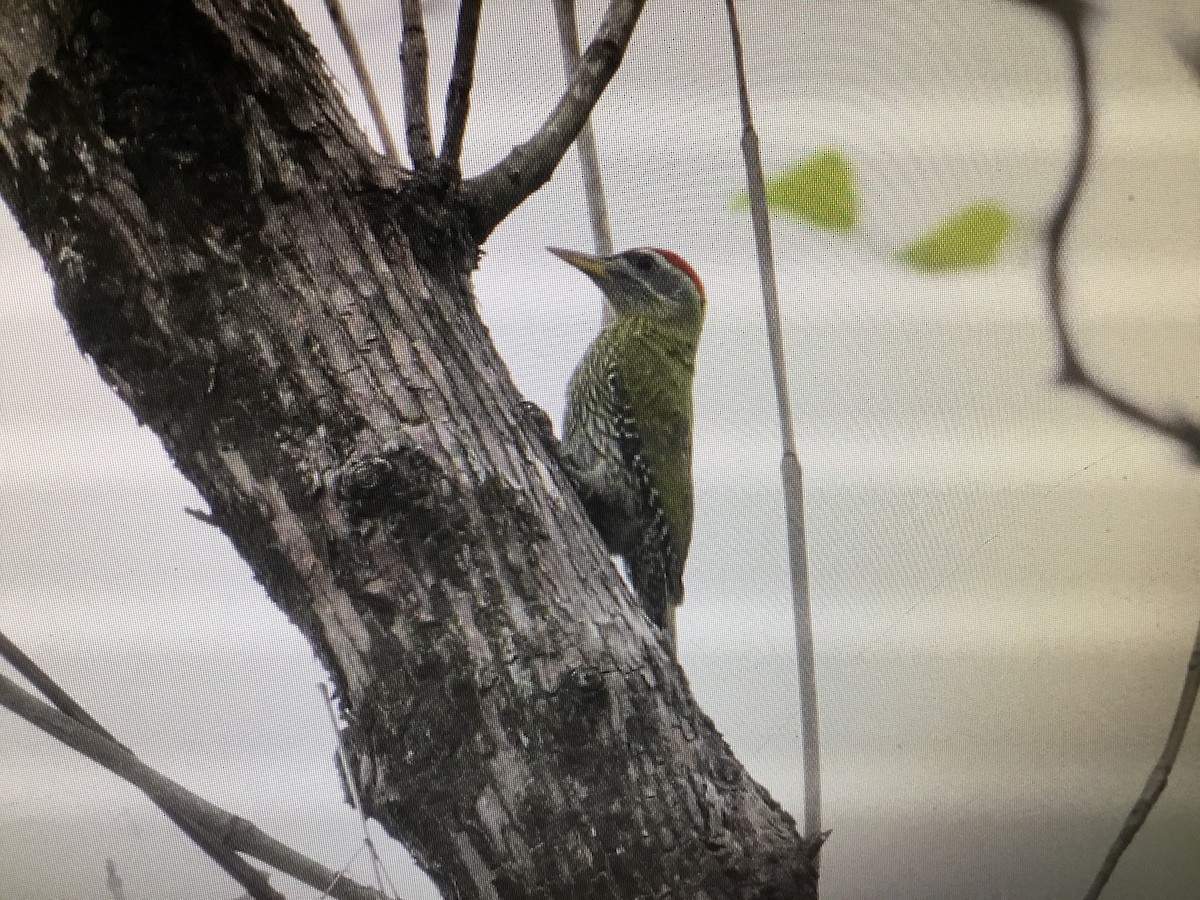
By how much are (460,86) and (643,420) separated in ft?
4.21

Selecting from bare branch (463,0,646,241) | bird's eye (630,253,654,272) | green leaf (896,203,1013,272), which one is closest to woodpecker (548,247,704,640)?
bird's eye (630,253,654,272)

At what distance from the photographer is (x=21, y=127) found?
855 mm

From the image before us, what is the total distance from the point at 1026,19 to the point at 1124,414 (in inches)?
26.7

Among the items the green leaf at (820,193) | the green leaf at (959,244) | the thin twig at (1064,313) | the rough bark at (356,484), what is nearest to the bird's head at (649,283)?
the green leaf at (820,193)

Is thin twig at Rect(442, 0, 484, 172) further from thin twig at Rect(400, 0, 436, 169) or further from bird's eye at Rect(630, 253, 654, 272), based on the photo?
bird's eye at Rect(630, 253, 654, 272)

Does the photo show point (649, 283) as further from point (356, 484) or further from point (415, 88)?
point (356, 484)

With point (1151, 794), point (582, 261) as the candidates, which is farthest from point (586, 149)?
point (1151, 794)

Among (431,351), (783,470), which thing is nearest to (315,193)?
(431,351)

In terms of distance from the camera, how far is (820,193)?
1774 mm

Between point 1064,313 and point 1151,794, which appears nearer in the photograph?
point 1151,794

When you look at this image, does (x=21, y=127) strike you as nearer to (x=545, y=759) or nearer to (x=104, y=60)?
(x=104, y=60)

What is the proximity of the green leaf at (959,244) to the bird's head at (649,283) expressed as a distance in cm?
41

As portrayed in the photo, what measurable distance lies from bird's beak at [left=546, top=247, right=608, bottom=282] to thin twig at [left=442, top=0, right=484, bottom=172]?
0.71 m

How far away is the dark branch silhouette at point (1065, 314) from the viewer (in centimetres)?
178
